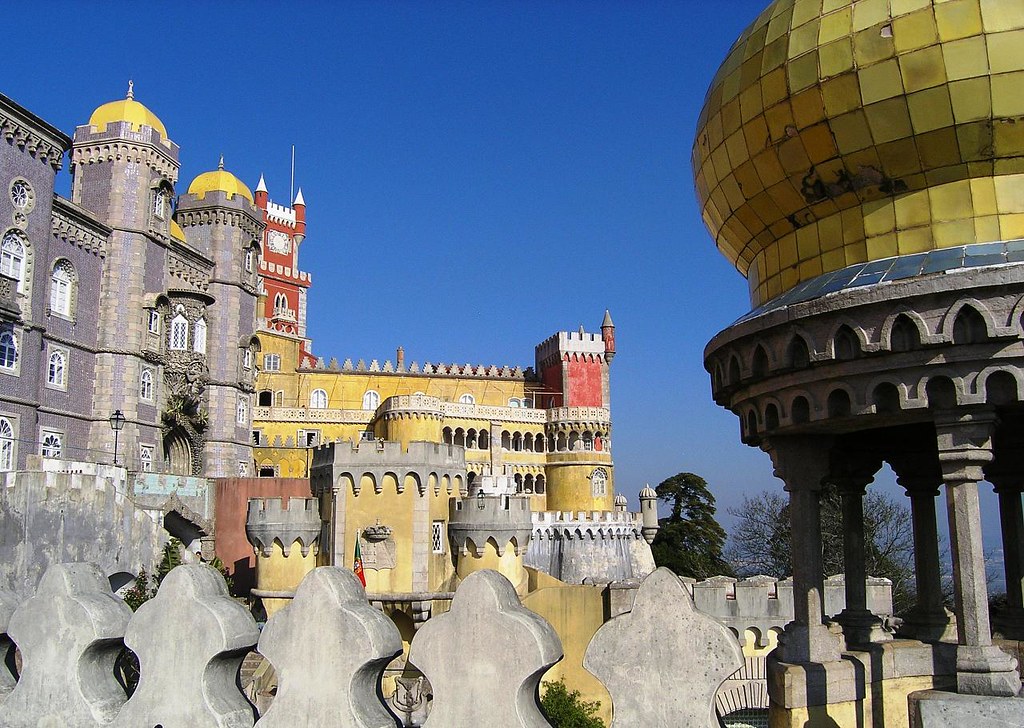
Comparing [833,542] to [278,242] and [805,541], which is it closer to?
[805,541]

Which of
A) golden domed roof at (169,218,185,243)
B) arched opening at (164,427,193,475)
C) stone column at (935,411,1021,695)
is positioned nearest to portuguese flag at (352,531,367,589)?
arched opening at (164,427,193,475)

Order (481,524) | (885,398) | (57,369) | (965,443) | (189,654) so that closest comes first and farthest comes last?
1. (189,654)
2. (965,443)
3. (885,398)
4. (481,524)
5. (57,369)

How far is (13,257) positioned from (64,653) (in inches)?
1171

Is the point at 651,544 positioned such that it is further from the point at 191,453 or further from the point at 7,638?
→ the point at 7,638

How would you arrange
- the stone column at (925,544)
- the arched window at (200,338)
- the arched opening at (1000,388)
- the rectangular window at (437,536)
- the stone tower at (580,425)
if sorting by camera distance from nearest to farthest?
the arched opening at (1000,388)
the stone column at (925,544)
the rectangular window at (437,536)
the arched window at (200,338)
the stone tower at (580,425)

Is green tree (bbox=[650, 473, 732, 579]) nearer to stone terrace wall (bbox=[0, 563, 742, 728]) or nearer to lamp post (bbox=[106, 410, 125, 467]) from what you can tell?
lamp post (bbox=[106, 410, 125, 467])

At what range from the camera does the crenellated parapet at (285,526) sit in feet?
109

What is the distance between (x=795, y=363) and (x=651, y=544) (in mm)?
56000

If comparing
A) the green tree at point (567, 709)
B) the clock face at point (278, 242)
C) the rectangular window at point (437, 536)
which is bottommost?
the green tree at point (567, 709)

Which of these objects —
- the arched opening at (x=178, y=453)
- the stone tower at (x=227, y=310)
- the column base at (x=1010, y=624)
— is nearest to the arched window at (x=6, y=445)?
the arched opening at (x=178, y=453)

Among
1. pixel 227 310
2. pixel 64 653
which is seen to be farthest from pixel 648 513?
pixel 64 653

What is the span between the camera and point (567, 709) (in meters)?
24.0

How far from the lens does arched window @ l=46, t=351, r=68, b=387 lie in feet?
114

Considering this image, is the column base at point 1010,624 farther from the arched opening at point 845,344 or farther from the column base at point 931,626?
the arched opening at point 845,344
